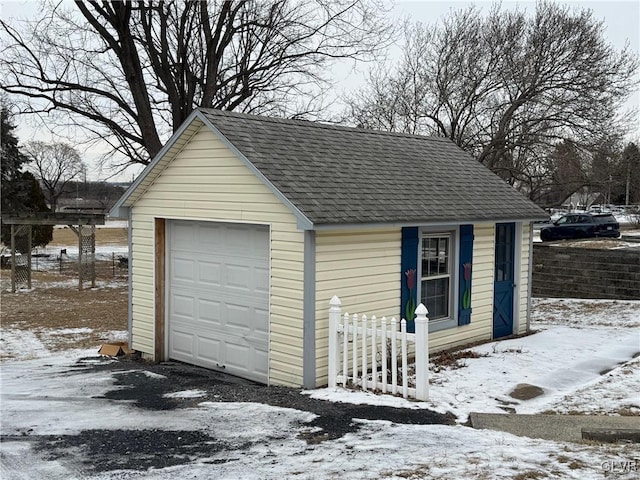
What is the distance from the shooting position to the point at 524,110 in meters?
24.4

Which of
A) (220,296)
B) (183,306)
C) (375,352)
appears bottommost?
(375,352)

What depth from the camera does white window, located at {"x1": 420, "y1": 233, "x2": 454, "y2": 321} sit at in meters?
10.4

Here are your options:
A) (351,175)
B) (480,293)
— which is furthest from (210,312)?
(480,293)

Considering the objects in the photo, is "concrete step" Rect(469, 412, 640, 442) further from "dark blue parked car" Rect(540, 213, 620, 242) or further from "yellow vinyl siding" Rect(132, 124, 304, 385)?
"dark blue parked car" Rect(540, 213, 620, 242)

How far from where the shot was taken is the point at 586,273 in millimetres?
19047

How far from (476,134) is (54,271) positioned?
722 inches

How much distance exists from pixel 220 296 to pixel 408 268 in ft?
9.61

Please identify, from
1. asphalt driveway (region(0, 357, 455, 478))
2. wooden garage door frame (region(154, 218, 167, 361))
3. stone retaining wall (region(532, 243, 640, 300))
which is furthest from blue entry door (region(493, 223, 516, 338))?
stone retaining wall (region(532, 243, 640, 300))

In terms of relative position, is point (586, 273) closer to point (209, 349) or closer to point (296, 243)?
point (209, 349)

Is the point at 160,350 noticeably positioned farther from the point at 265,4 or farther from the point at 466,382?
the point at 265,4

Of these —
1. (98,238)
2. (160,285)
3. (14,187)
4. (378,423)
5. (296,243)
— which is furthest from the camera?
(98,238)

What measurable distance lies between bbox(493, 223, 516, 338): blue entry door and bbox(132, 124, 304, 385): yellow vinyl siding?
475cm

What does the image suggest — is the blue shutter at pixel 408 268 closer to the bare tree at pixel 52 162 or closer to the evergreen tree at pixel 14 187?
the evergreen tree at pixel 14 187

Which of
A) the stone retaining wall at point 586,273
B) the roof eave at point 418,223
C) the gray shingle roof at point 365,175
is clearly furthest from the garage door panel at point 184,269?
the stone retaining wall at point 586,273
